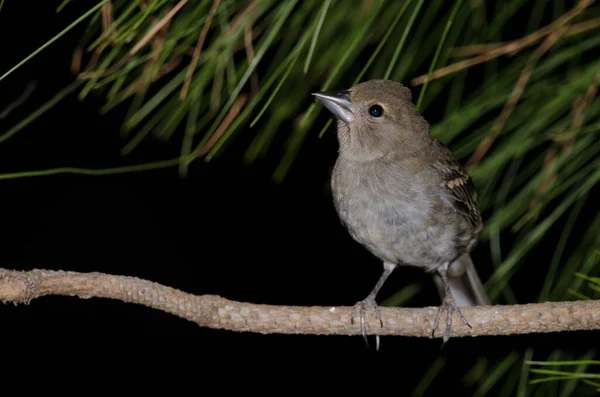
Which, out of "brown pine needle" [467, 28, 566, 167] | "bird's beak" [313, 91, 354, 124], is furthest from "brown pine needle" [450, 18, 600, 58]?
"bird's beak" [313, 91, 354, 124]

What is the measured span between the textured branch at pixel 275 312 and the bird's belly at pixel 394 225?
601 millimetres

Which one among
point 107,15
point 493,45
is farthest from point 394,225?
point 107,15

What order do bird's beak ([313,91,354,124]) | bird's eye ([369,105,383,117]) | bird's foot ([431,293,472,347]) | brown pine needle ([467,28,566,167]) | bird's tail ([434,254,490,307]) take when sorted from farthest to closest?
bird's tail ([434,254,490,307]) → bird's eye ([369,105,383,117]) → bird's beak ([313,91,354,124]) → bird's foot ([431,293,472,347]) → brown pine needle ([467,28,566,167])

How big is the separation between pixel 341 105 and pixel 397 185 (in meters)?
0.38

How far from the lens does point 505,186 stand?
2.31 metres

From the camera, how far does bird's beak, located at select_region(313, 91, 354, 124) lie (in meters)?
2.91

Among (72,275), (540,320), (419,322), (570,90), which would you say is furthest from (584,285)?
(72,275)

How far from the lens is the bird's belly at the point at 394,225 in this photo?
A: 3057 millimetres

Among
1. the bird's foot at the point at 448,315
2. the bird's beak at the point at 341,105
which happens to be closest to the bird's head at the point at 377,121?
the bird's beak at the point at 341,105

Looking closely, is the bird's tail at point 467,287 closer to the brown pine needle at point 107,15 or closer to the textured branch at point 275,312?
the textured branch at point 275,312

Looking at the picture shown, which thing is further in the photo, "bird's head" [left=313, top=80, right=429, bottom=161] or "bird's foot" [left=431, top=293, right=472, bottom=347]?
"bird's head" [left=313, top=80, right=429, bottom=161]

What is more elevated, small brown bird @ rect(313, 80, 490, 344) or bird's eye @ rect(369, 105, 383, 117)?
bird's eye @ rect(369, 105, 383, 117)

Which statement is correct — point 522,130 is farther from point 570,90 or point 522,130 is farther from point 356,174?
point 356,174

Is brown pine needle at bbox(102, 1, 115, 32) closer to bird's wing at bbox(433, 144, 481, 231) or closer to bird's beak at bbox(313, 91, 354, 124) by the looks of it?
bird's beak at bbox(313, 91, 354, 124)
